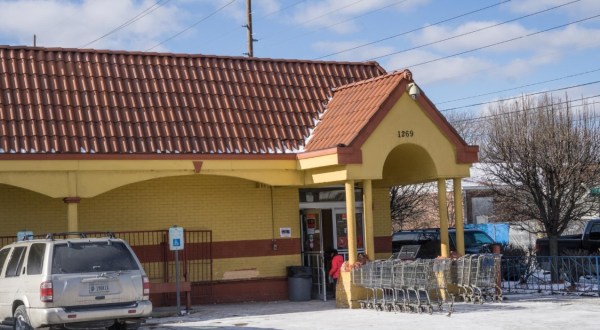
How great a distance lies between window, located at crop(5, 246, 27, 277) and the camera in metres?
15.3

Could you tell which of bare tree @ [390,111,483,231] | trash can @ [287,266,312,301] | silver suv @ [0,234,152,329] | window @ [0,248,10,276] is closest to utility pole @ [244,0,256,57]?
bare tree @ [390,111,483,231]

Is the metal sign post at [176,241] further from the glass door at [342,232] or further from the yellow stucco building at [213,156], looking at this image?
the glass door at [342,232]

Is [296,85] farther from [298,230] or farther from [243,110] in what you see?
[298,230]

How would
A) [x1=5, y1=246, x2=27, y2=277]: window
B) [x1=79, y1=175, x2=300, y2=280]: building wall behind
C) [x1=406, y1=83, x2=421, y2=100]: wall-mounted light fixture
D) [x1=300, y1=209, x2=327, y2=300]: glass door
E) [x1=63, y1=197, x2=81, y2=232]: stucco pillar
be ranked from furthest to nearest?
[x1=300, y1=209, x2=327, y2=300]: glass door
[x1=79, y1=175, x2=300, y2=280]: building wall behind
[x1=406, y1=83, x2=421, y2=100]: wall-mounted light fixture
[x1=63, y1=197, x2=81, y2=232]: stucco pillar
[x1=5, y1=246, x2=27, y2=277]: window

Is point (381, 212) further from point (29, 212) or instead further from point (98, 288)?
point (98, 288)

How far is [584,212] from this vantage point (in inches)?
1100

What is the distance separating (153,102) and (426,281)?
8.18m

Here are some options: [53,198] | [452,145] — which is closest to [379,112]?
[452,145]

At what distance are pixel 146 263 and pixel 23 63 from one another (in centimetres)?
568

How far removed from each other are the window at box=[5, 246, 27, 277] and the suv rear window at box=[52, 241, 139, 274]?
1197 millimetres

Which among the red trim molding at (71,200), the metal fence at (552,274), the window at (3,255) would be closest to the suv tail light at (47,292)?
the window at (3,255)

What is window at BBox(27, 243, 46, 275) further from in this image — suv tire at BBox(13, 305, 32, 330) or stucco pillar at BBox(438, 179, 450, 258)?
stucco pillar at BBox(438, 179, 450, 258)

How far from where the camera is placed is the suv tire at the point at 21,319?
1456cm

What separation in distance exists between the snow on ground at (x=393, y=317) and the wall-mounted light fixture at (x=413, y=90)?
16.7 ft
